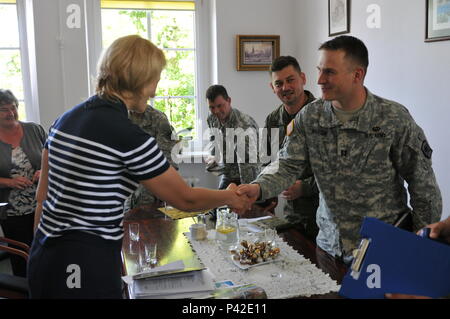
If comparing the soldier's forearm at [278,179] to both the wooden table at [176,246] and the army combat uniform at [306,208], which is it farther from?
the army combat uniform at [306,208]

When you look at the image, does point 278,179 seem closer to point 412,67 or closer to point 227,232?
point 227,232

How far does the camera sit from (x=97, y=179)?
1243 millimetres

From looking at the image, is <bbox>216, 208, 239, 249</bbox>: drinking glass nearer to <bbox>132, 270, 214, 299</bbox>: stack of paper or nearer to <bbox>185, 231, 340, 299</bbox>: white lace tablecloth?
<bbox>185, 231, 340, 299</bbox>: white lace tablecloth

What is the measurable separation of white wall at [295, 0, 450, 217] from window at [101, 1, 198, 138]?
1942 millimetres

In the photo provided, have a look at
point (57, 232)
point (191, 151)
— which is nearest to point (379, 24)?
point (191, 151)

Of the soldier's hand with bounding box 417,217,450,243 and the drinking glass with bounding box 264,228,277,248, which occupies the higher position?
the soldier's hand with bounding box 417,217,450,243

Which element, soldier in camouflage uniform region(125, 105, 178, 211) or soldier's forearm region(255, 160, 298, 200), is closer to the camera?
soldier's forearm region(255, 160, 298, 200)

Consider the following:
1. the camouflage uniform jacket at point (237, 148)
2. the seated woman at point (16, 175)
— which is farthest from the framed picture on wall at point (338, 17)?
the seated woman at point (16, 175)

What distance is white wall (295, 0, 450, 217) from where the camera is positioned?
8.63 ft

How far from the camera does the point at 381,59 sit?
3195mm

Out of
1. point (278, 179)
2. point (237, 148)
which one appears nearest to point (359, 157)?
point (278, 179)

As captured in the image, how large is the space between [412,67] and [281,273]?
6.41ft

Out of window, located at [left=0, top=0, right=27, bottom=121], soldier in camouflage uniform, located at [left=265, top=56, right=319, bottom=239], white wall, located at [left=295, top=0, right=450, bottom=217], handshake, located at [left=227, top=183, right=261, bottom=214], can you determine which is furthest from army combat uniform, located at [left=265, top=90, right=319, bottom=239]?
window, located at [left=0, top=0, right=27, bottom=121]

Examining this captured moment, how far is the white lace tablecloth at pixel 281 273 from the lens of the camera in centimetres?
144
